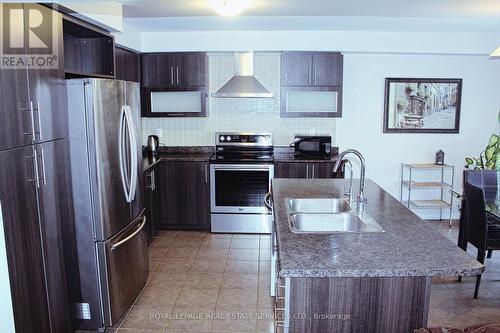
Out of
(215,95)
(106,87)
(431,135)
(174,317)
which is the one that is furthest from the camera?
(431,135)

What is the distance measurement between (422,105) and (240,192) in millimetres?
2666

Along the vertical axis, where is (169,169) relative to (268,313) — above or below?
above

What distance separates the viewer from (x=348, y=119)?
17.8ft

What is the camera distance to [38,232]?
2.32m

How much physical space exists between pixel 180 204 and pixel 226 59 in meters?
1.95

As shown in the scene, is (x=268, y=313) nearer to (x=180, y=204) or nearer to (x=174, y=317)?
(x=174, y=317)

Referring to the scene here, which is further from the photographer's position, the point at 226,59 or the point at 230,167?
the point at 226,59

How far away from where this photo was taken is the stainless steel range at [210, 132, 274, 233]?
4832mm

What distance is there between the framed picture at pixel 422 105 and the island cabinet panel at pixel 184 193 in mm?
2551

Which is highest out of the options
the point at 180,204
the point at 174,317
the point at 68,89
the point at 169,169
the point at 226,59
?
the point at 226,59

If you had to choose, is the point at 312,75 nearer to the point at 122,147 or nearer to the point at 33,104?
the point at 122,147

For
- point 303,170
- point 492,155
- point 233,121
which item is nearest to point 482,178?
point 492,155

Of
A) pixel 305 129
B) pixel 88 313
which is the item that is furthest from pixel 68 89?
pixel 305 129

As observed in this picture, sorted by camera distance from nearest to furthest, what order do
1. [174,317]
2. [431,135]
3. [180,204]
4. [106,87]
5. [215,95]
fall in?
[106,87], [174,317], [215,95], [180,204], [431,135]
